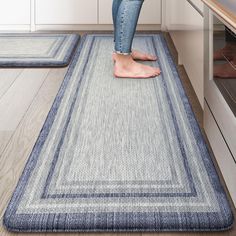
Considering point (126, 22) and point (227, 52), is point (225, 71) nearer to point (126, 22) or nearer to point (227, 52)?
point (227, 52)

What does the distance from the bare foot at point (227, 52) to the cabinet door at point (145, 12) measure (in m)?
2.53

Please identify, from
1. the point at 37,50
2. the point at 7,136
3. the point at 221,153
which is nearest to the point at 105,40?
the point at 37,50

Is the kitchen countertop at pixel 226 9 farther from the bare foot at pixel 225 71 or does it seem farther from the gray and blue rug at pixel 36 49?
the gray and blue rug at pixel 36 49

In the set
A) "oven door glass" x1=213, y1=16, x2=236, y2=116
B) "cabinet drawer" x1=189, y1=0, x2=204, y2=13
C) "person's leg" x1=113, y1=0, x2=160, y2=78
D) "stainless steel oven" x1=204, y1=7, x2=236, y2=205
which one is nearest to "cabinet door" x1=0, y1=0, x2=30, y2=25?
"person's leg" x1=113, y1=0, x2=160, y2=78

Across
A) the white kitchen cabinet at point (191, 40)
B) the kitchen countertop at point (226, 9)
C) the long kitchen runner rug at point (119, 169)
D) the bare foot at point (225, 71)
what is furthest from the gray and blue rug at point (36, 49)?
the kitchen countertop at point (226, 9)

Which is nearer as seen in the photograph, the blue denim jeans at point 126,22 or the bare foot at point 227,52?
the bare foot at point 227,52

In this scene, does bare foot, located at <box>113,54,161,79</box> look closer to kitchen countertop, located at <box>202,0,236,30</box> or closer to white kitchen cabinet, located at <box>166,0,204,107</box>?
white kitchen cabinet, located at <box>166,0,204,107</box>

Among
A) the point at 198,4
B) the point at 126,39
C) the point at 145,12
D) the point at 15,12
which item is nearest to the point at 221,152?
the point at 198,4

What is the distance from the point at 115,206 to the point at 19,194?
0.86ft

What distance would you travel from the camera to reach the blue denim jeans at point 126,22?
210 centimetres

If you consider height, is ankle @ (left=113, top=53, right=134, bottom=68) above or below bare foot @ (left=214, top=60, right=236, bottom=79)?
below

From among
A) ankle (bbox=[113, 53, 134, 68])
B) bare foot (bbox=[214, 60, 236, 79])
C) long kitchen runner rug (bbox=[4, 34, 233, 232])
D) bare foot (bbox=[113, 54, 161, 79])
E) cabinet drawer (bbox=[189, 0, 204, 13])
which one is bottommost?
long kitchen runner rug (bbox=[4, 34, 233, 232])

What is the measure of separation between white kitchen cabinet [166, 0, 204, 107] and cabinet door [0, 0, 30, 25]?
150 centimetres

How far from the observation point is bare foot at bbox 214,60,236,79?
1.19 meters
